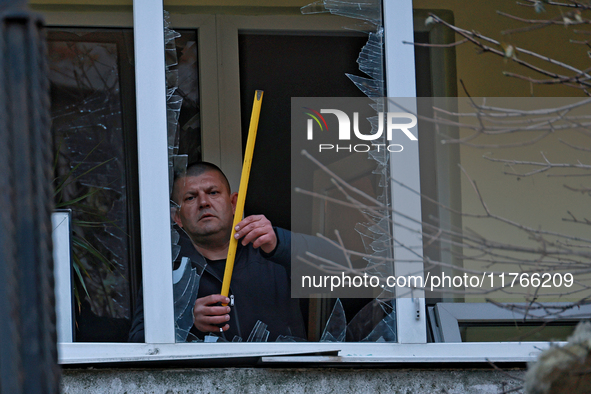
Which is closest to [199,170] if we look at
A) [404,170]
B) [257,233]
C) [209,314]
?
[257,233]

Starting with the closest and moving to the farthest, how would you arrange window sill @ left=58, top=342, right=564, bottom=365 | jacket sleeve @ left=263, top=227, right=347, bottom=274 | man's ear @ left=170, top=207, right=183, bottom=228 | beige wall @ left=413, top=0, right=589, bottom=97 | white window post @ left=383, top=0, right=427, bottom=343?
window sill @ left=58, top=342, right=564, bottom=365, white window post @ left=383, top=0, right=427, bottom=343, man's ear @ left=170, top=207, right=183, bottom=228, jacket sleeve @ left=263, top=227, right=347, bottom=274, beige wall @ left=413, top=0, right=589, bottom=97

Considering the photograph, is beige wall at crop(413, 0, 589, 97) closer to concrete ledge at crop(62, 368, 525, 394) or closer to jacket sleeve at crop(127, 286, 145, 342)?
concrete ledge at crop(62, 368, 525, 394)

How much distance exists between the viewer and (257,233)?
283 cm

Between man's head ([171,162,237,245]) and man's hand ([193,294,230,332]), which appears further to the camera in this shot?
man's head ([171,162,237,245])

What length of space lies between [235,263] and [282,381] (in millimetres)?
603

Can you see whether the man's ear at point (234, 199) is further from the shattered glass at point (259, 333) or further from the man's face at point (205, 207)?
the shattered glass at point (259, 333)

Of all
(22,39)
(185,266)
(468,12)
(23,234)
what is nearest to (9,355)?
(23,234)

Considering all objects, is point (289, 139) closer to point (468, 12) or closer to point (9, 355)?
point (468, 12)

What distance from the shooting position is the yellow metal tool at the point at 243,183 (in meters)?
2.76

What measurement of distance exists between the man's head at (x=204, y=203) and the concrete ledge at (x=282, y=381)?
639mm

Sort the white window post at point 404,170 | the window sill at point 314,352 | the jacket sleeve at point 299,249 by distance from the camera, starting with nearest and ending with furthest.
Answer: the window sill at point 314,352
the white window post at point 404,170
the jacket sleeve at point 299,249

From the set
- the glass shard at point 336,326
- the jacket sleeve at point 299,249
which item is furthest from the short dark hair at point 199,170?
the glass shard at point 336,326

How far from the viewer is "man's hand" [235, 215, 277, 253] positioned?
9.24 feet

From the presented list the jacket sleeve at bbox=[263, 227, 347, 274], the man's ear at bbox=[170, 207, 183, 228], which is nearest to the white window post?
the jacket sleeve at bbox=[263, 227, 347, 274]
